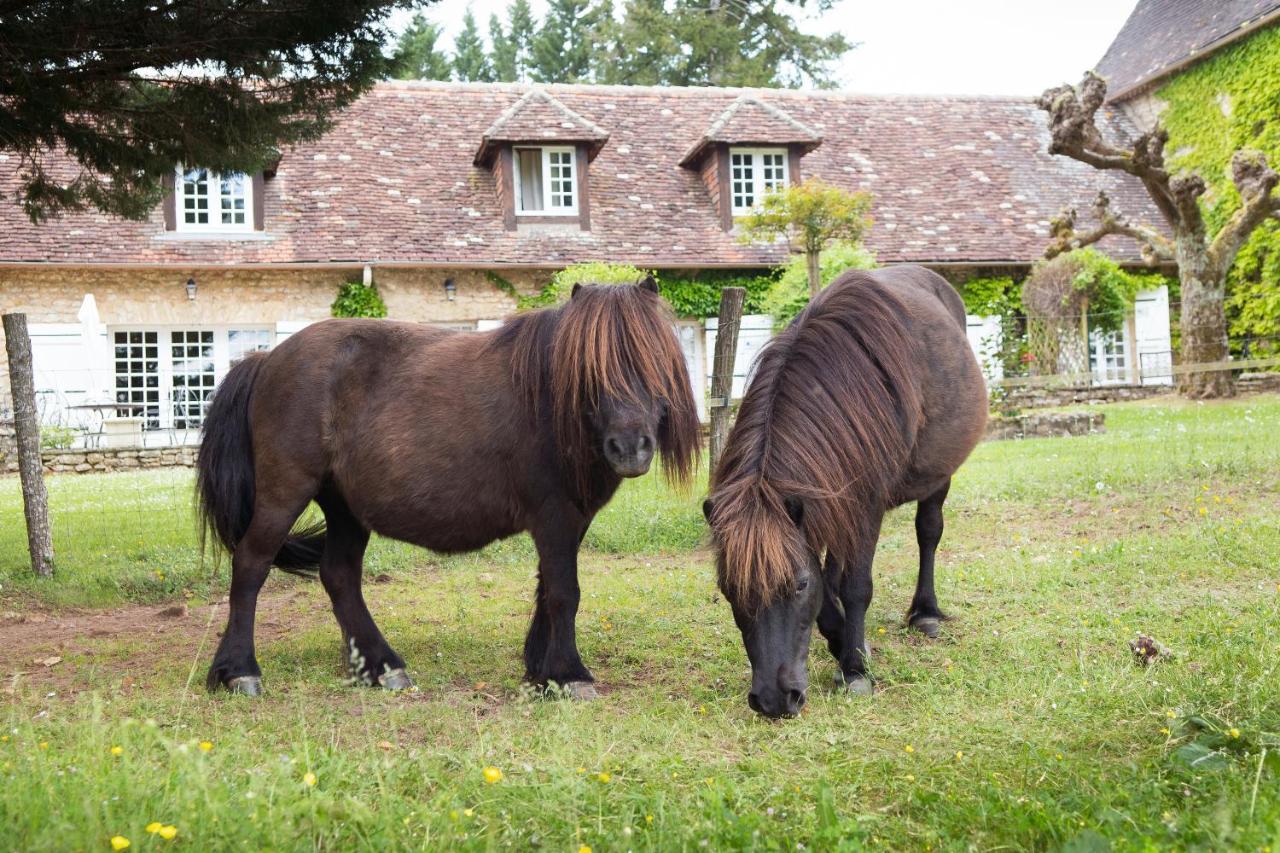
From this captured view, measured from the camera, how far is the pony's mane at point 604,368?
4293 millimetres

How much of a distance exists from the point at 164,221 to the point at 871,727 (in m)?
17.2

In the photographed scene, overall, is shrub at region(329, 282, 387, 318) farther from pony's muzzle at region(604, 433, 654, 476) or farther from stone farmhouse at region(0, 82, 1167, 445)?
pony's muzzle at region(604, 433, 654, 476)

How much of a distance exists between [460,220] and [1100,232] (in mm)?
10645

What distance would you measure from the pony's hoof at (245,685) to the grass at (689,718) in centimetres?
9

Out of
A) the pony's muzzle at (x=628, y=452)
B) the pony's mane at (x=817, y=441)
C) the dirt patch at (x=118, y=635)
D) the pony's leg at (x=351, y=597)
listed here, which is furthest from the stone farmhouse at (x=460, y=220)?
the pony's mane at (x=817, y=441)

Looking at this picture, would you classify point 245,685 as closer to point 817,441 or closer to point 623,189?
point 817,441

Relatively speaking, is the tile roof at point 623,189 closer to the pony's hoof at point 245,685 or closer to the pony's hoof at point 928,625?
the pony's hoof at point 928,625

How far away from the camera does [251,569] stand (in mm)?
4793

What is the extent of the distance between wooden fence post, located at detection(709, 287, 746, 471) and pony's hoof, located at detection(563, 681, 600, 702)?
354 cm

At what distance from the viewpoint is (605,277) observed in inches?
639

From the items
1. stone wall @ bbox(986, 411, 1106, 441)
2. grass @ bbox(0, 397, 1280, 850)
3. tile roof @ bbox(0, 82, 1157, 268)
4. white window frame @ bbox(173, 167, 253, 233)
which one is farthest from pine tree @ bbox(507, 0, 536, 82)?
grass @ bbox(0, 397, 1280, 850)

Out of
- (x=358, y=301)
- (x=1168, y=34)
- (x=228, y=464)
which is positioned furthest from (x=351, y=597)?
(x=1168, y=34)

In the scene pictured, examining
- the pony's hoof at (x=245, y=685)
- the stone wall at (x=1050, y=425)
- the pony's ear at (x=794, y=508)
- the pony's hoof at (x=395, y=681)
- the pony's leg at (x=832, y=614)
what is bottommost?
the pony's hoof at (x=395, y=681)

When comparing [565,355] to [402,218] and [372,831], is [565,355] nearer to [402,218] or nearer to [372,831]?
[372,831]
